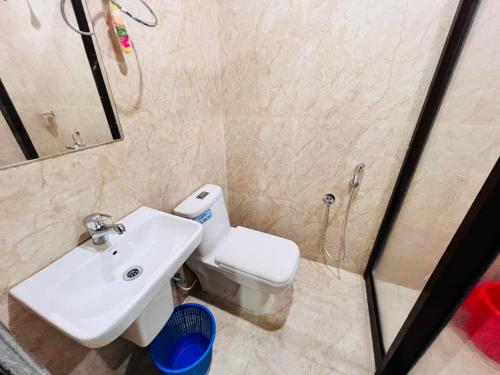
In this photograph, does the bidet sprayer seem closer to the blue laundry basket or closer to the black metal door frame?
the black metal door frame

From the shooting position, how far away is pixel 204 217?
1.17 m

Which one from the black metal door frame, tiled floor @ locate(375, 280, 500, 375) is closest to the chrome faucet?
the black metal door frame

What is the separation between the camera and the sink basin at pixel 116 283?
0.51 meters

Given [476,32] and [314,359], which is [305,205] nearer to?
[314,359]

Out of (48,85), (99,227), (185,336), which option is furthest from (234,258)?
(48,85)

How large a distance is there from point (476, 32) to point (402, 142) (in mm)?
487

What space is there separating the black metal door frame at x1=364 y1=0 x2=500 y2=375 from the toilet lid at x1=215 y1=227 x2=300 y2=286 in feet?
1.78

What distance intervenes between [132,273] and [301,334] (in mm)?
1042

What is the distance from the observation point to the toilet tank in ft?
3.69

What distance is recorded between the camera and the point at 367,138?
118cm

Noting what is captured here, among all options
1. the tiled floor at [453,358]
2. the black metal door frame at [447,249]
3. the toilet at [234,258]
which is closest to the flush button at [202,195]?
the toilet at [234,258]

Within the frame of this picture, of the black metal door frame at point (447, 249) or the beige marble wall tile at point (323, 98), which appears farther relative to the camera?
the beige marble wall tile at point (323, 98)

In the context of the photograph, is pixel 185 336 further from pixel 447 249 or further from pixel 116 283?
pixel 447 249

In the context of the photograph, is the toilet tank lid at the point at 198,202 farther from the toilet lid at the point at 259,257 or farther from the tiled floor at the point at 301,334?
the tiled floor at the point at 301,334
